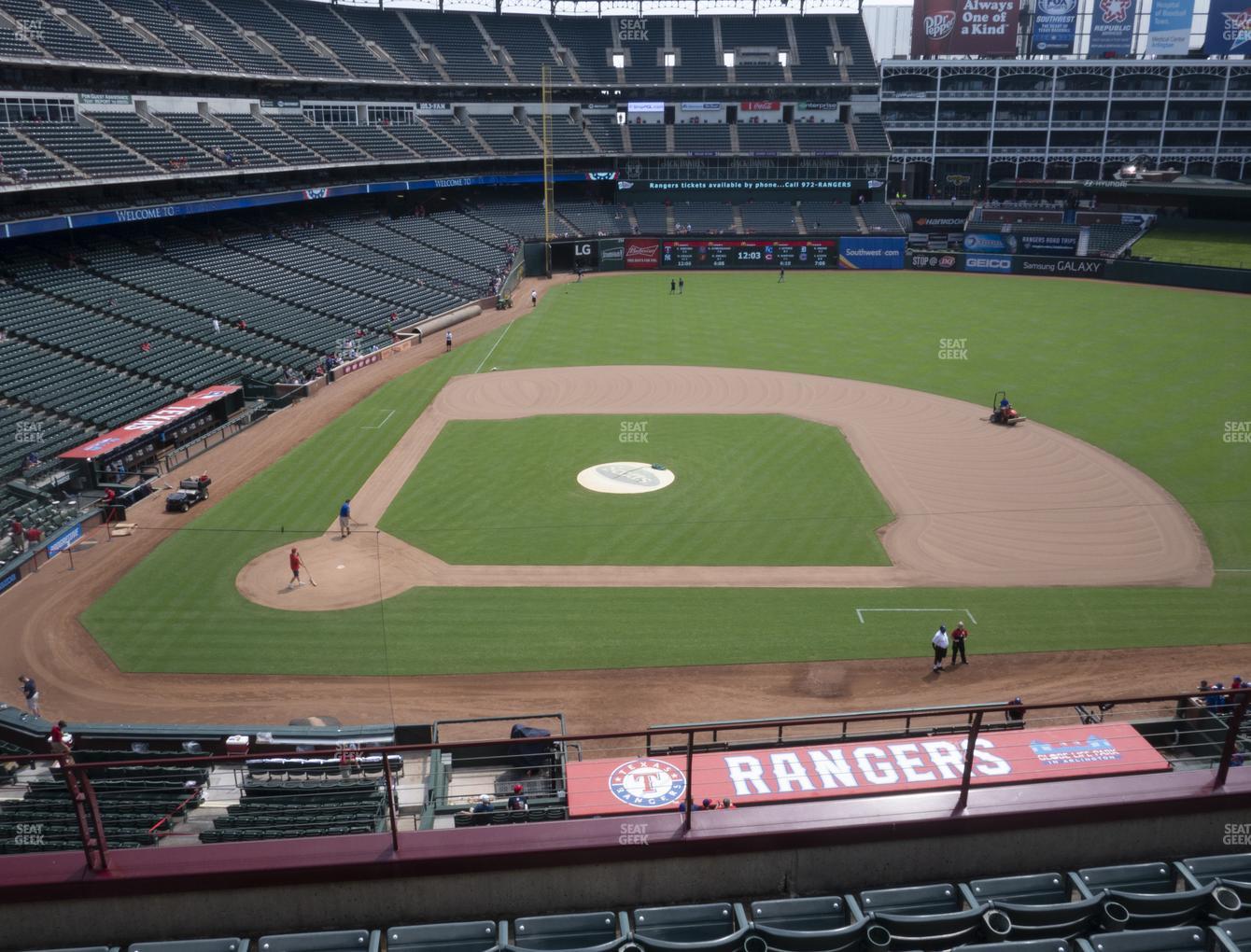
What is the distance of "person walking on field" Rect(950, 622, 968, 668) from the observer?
2172 centimetres

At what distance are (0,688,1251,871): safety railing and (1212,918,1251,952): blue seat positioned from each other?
5.13 feet

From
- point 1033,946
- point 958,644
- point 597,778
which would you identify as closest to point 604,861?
point 597,778

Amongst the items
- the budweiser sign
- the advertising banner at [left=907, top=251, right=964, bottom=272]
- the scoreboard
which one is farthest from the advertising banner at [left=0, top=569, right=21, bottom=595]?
the budweiser sign

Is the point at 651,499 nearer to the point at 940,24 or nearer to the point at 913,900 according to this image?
the point at 913,900

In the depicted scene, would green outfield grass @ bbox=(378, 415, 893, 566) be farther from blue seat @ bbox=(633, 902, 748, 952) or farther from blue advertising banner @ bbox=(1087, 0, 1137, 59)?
blue advertising banner @ bbox=(1087, 0, 1137, 59)

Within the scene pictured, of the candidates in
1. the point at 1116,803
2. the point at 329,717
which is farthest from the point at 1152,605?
the point at 329,717

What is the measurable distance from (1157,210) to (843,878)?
330ft

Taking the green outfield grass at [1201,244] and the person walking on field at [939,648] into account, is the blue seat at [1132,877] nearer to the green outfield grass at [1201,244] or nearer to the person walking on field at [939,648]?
the person walking on field at [939,648]

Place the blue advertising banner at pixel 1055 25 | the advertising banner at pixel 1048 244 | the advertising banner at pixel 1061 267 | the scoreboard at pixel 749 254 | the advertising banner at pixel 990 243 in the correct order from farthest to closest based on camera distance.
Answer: the blue advertising banner at pixel 1055 25 < the scoreboard at pixel 749 254 < the advertising banner at pixel 990 243 < the advertising banner at pixel 1048 244 < the advertising banner at pixel 1061 267

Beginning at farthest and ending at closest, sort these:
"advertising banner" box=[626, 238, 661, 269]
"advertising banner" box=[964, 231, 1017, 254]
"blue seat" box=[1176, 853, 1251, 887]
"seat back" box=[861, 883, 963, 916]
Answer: "advertising banner" box=[626, 238, 661, 269], "advertising banner" box=[964, 231, 1017, 254], "blue seat" box=[1176, 853, 1251, 887], "seat back" box=[861, 883, 963, 916]

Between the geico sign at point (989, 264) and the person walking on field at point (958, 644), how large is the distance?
2855 inches

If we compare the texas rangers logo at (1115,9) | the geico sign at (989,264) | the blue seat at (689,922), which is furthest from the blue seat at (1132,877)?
the texas rangers logo at (1115,9)

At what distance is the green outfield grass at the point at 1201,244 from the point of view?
248ft

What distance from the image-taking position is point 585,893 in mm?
8328
